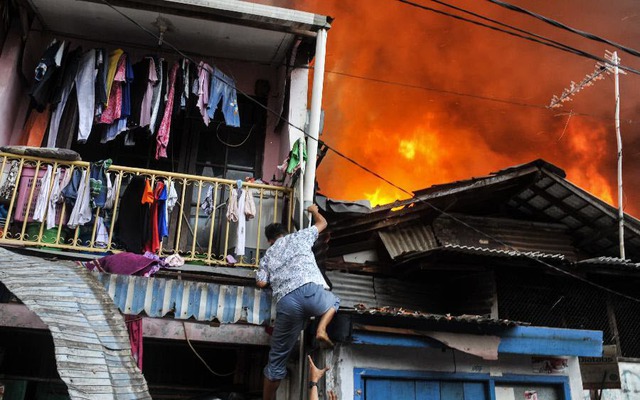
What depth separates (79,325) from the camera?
13.6 ft

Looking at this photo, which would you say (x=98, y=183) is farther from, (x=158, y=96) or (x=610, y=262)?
(x=610, y=262)

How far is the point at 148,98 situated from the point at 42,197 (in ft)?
7.21

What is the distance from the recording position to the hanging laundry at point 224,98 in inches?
327

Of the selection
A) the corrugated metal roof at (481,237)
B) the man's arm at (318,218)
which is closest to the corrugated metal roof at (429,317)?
the man's arm at (318,218)

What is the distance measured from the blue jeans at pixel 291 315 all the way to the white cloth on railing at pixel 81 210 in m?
3.20

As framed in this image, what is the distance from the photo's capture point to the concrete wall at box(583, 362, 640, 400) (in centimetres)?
945

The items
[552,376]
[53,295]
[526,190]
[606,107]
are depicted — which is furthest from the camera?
[606,107]

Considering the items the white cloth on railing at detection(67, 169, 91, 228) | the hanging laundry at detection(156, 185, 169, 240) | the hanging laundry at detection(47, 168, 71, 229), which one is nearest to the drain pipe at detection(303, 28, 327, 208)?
the hanging laundry at detection(156, 185, 169, 240)

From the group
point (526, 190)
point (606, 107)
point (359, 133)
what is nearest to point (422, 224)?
point (526, 190)

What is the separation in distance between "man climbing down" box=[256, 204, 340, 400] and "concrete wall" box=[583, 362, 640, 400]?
6.59 meters

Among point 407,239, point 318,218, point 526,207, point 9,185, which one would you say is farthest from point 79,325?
point 526,207

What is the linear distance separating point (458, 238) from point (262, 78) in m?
4.95

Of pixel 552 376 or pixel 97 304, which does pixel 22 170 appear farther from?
pixel 552 376

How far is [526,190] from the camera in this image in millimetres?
10266
